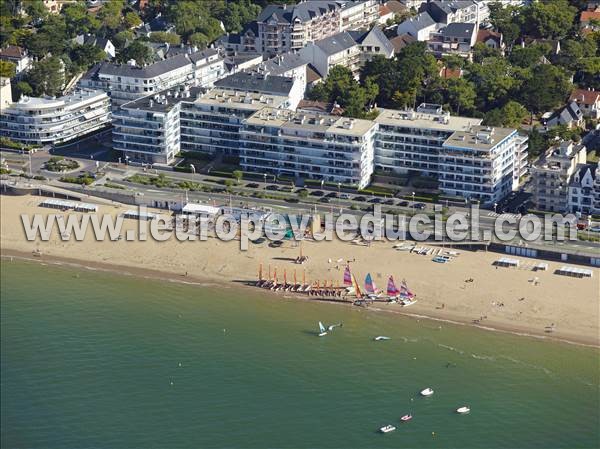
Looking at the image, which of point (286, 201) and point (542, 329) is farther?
point (286, 201)

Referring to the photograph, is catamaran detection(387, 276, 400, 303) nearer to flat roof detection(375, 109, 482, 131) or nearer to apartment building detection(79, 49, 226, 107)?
flat roof detection(375, 109, 482, 131)

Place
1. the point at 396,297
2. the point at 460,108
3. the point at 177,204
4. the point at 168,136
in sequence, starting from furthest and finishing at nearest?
1. the point at 460,108
2. the point at 168,136
3. the point at 177,204
4. the point at 396,297

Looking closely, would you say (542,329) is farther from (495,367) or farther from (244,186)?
(244,186)

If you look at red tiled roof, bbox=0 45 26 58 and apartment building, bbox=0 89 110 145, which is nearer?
apartment building, bbox=0 89 110 145

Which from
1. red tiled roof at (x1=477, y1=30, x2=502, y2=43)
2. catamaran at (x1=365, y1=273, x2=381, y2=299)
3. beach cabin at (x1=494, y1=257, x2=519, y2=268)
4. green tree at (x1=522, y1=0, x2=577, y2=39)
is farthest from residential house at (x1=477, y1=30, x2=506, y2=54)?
catamaran at (x1=365, y1=273, x2=381, y2=299)

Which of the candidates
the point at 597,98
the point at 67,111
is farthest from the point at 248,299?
the point at 597,98

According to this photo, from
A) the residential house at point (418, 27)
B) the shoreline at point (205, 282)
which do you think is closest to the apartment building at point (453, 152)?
the shoreline at point (205, 282)

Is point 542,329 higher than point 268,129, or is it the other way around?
point 268,129
